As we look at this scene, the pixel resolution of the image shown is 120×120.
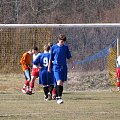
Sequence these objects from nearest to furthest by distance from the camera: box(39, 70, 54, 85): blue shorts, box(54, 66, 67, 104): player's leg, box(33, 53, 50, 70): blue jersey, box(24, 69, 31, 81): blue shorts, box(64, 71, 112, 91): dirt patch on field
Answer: box(54, 66, 67, 104): player's leg < box(33, 53, 50, 70): blue jersey < box(39, 70, 54, 85): blue shorts < box(24, 69, 31, 81): blue shorts < box(64, 71, 112, 91): dirt patch on field

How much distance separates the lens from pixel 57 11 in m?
44.8

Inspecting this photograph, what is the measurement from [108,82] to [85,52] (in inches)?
105

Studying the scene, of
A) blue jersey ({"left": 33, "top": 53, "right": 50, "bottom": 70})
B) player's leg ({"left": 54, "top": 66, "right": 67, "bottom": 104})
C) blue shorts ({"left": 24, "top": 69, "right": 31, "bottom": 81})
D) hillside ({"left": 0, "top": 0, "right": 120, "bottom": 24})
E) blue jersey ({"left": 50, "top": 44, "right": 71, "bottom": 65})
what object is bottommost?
Answer: blue shorts ({"left": 24, "top": 69, "right": 31, "bottom": 81})

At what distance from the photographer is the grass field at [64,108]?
15.8 meters

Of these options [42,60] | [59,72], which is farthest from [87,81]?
[59,72]

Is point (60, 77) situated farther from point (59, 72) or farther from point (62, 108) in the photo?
point (62, 108)

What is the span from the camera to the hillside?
43.5 metres

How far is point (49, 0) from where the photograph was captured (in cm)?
4559

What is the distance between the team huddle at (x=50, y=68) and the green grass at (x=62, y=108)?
18.7 inches

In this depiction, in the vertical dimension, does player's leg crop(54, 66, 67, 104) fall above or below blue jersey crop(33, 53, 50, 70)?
below

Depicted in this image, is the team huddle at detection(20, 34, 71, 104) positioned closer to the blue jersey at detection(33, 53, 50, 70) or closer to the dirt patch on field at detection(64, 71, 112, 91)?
the blue jersey at detection(33, 53, 50, 70)

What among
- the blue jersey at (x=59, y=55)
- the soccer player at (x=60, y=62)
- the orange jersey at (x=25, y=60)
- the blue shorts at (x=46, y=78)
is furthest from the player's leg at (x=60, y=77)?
the orange jersey at (x=25, y=60)

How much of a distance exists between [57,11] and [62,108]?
27.1 metres

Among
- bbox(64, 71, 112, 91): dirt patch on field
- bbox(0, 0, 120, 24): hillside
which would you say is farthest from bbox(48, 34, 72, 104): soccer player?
bbox(0, 0, 120, 24): hillside
